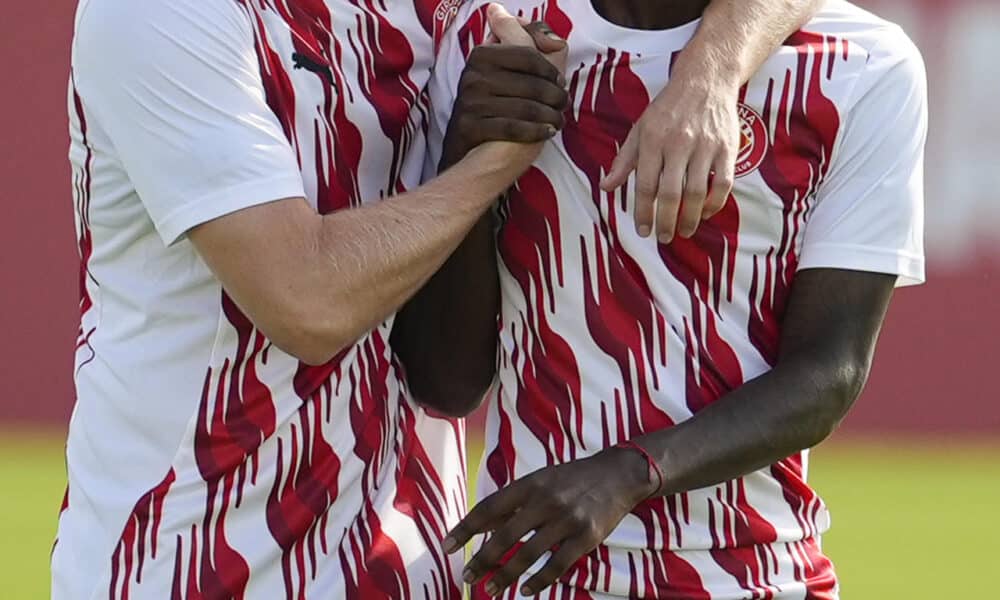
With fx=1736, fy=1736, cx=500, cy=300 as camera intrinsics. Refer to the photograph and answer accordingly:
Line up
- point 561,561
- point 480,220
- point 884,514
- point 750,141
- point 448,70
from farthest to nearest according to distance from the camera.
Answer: point 884,514
point 448,70
point 480,220
point 750,141
point 561,561

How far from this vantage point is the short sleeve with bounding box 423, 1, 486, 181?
2.65 metres

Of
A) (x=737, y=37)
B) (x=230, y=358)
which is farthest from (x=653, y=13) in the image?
(x=230, y=358)

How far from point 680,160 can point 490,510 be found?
52 centimetres

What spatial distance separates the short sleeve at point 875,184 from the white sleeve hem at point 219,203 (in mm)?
755

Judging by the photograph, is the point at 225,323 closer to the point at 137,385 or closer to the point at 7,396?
the point at 137,385

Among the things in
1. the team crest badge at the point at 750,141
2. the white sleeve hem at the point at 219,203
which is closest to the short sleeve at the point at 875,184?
the team crest badge at the point at 750,141

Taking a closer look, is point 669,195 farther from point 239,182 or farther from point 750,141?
point 239,182

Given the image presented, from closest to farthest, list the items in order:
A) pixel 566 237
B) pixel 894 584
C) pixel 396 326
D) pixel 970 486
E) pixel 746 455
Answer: pixel 746 455
pixel 566 237
pixel 396 326
pixel 894 584
pixel 970 486

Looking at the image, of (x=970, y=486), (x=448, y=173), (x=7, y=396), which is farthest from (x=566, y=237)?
(x=7, y=396)

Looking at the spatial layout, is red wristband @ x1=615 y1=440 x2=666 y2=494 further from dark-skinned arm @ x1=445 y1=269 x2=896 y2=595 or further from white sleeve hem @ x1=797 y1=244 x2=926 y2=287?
white sleeve hem @ x1=797 y1=244 x2=926 y2=287

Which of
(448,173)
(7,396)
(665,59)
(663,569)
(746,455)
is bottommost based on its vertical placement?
(7,396)

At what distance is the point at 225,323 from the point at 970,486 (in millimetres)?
7762

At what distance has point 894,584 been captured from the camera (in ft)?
23.6

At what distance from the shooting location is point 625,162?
2.32 m
